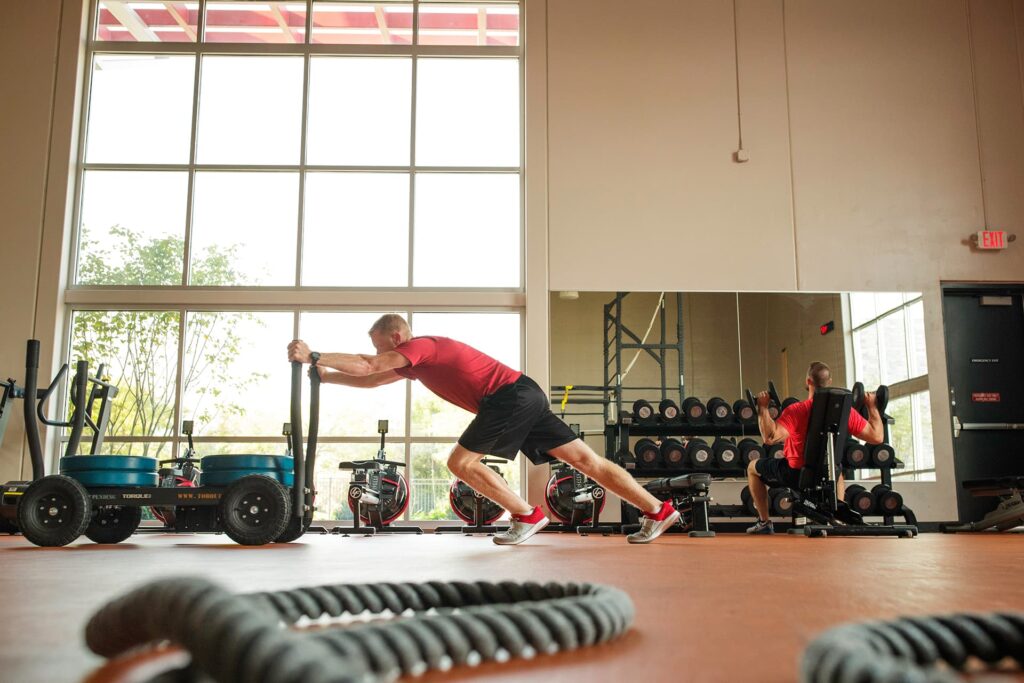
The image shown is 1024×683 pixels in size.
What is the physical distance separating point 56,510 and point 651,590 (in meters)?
3.79

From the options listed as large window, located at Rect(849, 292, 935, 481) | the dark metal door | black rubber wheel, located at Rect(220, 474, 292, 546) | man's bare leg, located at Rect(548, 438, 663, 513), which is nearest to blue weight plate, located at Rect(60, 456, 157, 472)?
black rubber wheel, located at Rect(220, 474, 292, 546)

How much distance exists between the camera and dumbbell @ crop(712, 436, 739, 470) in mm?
7867

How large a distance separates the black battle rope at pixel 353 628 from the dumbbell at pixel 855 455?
667 cm

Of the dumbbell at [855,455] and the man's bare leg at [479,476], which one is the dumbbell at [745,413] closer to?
the dumbbell at [855,455]

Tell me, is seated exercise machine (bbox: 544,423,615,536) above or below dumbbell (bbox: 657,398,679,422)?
below

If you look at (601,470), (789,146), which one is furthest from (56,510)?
(789,146)

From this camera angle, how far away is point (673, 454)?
786cm

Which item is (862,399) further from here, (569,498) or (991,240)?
(991,240)

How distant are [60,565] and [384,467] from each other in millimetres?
4804

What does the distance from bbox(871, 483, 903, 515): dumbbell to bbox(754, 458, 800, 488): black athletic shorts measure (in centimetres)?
108

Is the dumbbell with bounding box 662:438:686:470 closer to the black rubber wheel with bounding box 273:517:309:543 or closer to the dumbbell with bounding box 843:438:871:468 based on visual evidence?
the dumbbell with bounding box 843:438:871:468

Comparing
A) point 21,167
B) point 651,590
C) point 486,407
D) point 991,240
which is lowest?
point 651,590

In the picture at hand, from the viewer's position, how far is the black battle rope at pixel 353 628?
626 millimetres

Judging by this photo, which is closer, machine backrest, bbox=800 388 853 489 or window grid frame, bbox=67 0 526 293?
machine backrest, bbox=800 388 853 489
